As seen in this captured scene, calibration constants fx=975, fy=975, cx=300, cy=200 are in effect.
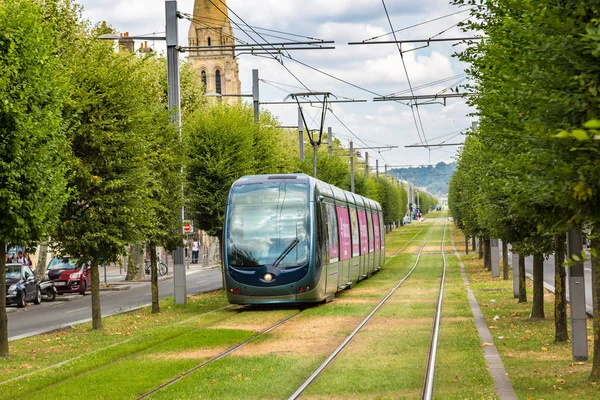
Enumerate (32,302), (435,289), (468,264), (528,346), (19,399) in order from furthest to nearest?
1. (468,264)
2. (32,302)
3. (435,289)
4. (528,346)
5. (19,399)

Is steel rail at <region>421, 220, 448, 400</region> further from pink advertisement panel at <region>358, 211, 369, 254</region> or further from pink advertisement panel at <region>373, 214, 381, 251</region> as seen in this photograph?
pink advertisement panel at <region>373, 214, 381, 251</region>

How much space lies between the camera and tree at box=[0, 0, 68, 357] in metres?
16.7

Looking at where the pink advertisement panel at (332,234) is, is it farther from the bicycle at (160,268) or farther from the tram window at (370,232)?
the bicycle at (160,268)

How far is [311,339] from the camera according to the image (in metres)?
18.3

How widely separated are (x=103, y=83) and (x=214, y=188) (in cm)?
1393

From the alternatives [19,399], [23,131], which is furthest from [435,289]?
[19,399]

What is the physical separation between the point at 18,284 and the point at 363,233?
1334cm

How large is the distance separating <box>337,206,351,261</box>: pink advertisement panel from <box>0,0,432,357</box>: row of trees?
18.6 ft

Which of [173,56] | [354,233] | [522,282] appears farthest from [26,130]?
[354,233]

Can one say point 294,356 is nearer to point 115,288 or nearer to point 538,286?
point 538,286

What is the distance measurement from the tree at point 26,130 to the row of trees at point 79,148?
0.07 ft

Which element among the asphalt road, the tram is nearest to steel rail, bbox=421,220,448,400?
the tram

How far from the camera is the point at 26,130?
1680 centimetres

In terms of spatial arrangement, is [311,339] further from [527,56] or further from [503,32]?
[527,56]
